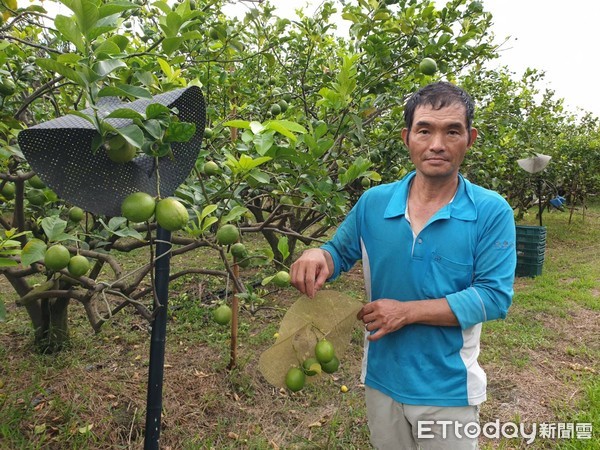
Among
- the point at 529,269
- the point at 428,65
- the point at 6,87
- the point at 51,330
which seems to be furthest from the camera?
the point at 529,269

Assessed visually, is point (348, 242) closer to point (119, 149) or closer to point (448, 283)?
point (448, 283)

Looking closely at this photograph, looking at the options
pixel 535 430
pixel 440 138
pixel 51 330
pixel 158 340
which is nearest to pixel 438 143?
pixel 440 138

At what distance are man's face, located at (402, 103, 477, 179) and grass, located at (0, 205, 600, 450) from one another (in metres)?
0.90

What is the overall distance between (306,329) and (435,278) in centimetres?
46

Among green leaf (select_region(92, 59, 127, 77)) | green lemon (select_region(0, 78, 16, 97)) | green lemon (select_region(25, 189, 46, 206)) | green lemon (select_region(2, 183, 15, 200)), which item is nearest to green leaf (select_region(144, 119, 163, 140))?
green leaf (select_region(92, 59, 127, 77))

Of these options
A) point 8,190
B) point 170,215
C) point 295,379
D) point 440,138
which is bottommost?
point 295,379

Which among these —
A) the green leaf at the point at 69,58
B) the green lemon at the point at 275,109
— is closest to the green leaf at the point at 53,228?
the green leaf at the point at 69,58

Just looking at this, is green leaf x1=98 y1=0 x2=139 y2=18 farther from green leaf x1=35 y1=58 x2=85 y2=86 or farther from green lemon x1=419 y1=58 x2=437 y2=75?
green lemon x1=419 y1=58 x2=437 y2=75

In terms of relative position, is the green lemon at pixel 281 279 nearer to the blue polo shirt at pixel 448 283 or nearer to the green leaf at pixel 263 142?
the blue polo shirt at pixel 448 283

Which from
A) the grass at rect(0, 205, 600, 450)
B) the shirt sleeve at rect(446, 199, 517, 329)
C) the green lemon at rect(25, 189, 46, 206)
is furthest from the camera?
the grass at rect(0, 205, 600, 450)

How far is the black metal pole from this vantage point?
4.50 ft

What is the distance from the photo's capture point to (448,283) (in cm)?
146

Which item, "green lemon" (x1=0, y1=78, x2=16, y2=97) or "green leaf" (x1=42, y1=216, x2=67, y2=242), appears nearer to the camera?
"green leaf" (x1=42, y1=216, x2=67, y2=242)

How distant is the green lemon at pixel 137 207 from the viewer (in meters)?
1.12
